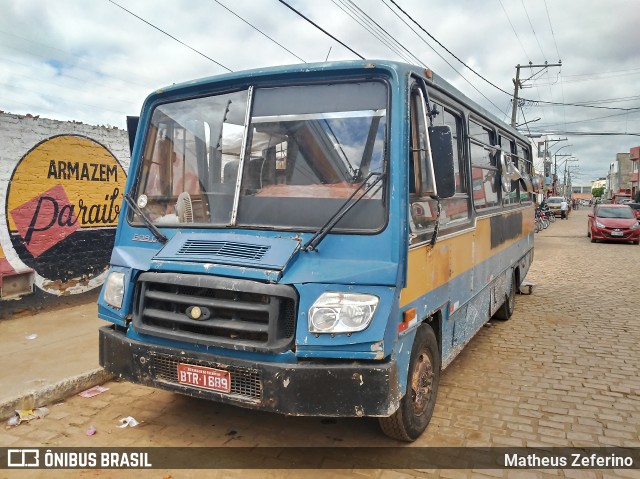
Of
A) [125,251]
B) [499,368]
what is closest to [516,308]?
[499,368]

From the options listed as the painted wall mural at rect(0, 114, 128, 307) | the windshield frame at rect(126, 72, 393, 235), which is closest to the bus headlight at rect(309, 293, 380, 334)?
the windshield frame at rect(126, 72, 393, 235)

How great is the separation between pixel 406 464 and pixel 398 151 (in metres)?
2.04

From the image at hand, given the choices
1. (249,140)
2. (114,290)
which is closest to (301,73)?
(249,140)

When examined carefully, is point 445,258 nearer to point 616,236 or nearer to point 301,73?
point 301,73

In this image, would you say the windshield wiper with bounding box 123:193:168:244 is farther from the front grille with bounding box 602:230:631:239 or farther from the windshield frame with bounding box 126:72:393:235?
the front grille with bounding box 602:230:631:239

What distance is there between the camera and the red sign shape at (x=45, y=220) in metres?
6.56

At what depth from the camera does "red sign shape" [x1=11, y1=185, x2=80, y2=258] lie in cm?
656

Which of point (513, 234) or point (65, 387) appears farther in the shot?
point (513, 234)

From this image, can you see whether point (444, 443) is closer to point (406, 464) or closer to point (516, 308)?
point (406, 464)

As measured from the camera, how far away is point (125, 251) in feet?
12.3

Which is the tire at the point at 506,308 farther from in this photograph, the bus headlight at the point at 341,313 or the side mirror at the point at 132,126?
the side mirror at the point at 132,126

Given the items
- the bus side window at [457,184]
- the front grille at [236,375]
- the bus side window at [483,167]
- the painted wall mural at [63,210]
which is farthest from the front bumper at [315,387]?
the painted wall mural at [63,210]

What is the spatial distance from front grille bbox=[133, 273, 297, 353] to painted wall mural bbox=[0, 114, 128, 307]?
405 centimetres

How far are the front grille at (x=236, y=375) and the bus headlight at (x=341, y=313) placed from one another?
0.47 metres
